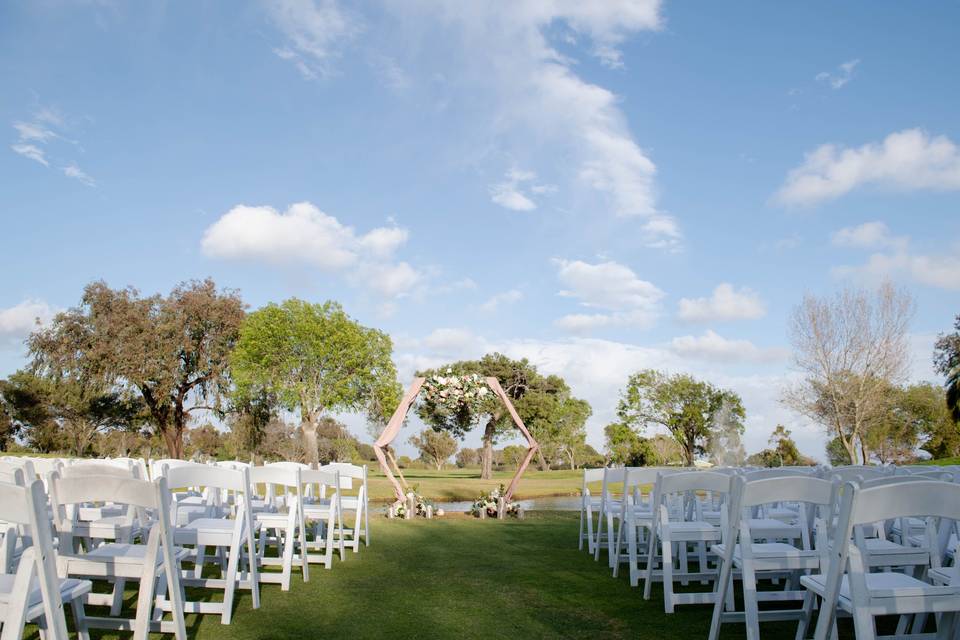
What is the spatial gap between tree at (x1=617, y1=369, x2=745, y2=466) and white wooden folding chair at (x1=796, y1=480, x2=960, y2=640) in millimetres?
38309

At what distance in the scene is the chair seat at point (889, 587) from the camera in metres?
3.25

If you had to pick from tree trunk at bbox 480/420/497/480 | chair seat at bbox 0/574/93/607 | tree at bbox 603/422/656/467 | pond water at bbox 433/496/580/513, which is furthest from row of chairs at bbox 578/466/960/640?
tree at bbox 603/422/656/467

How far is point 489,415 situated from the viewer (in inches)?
1346

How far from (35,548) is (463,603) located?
146 inches

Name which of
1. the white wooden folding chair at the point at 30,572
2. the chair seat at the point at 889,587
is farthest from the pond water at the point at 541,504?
the white wooden folding chair at the point at 30,572

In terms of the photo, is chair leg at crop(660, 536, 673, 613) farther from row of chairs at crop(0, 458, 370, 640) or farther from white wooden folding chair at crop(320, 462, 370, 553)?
white wooden folding chair at crop(320, 462, 370, 553)

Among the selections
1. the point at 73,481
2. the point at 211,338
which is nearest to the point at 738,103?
Answer: the point at 73,481

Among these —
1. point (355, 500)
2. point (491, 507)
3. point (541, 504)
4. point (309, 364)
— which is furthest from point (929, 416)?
point (355, 500)

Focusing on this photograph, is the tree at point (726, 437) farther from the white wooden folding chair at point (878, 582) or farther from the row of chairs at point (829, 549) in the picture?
the white wooden folding chair at point (878, 582)

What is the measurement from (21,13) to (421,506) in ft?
47.2

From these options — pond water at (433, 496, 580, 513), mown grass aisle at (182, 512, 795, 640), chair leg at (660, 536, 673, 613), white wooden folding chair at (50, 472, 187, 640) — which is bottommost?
pond water at (433, 496, 580, 513)

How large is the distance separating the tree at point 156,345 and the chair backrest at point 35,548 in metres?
32.4

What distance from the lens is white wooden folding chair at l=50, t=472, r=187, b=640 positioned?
3.73m

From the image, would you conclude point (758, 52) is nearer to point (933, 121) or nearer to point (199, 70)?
point (933, 121)
